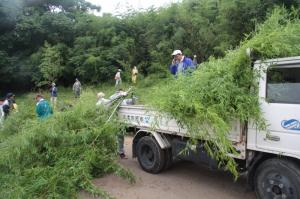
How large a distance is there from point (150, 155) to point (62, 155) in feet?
5.97

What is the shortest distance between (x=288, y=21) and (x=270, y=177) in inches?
94.4

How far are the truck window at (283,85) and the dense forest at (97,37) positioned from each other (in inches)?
516

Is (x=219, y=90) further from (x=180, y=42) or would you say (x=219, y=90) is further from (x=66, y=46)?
(x=66, y=46)

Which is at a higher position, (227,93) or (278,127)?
(227,93)

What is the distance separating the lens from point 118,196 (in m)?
5.81

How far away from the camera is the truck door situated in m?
4.51

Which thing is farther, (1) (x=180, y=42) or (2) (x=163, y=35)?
(2) (x=163, y=35)

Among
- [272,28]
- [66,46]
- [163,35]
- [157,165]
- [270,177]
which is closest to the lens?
[270,177]

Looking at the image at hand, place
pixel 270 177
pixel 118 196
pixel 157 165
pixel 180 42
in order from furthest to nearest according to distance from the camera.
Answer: pixel 180 42 < pixel 157 165 < pixel 118 196 < pixel 270 177

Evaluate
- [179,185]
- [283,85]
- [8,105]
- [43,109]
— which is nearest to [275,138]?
[283,85]

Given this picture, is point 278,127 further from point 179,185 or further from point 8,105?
point 8,105

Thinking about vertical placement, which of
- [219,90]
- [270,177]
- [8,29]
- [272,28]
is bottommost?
[270,177]

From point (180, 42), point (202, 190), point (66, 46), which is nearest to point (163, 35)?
point (180, 42)

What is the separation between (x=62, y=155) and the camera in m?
6.21
